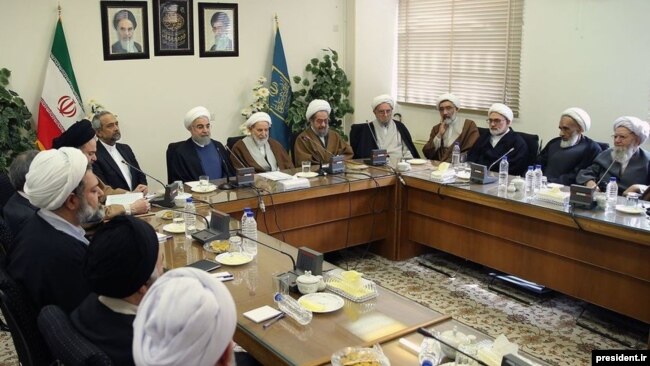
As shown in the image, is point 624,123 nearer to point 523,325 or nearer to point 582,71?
point 582,71

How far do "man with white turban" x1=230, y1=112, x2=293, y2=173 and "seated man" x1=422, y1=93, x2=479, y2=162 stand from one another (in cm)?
166

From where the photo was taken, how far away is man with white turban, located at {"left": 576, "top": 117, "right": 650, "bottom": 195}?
412 centimetres

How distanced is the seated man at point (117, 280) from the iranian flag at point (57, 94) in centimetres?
372

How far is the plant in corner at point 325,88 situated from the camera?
250 inches

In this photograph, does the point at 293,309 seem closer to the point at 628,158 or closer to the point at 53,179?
the point at 53,179

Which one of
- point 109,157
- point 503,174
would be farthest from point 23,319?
point 503,174

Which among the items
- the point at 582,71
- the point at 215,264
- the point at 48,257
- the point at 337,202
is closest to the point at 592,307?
the point at 337,202

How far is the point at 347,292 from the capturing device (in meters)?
2.28

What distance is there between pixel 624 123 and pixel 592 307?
1.34 m

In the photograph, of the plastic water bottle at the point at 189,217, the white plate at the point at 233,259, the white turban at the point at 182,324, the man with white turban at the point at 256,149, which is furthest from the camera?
the man with white turban at the point at 256,149

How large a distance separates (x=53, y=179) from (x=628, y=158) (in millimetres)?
3812

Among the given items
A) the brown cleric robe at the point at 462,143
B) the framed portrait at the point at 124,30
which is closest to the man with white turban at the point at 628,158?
the brown cleric robe at the point at 462,143

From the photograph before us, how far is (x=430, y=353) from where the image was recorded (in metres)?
1.83

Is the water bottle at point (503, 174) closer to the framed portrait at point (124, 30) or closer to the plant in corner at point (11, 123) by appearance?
the framed portrait at point (124, 30)
